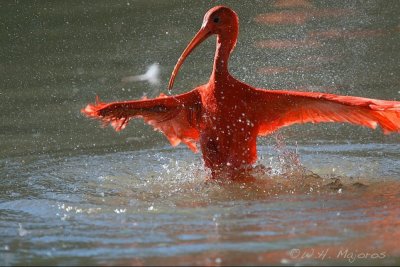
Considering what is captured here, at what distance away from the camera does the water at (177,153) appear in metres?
5.07

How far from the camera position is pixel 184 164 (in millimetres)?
7262

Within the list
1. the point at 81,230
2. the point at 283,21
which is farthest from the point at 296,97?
the point at 283,21

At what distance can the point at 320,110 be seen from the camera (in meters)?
6.52

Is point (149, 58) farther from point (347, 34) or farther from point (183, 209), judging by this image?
point (183, 209)

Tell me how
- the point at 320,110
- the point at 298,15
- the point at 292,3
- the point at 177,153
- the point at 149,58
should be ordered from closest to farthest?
the point at 320,110, the point at 177,153, the point at 149,58, the point at 298,15, the point at 292,3

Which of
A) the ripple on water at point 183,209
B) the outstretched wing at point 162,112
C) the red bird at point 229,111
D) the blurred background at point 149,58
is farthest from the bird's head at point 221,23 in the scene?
the blurred background at point 149,58

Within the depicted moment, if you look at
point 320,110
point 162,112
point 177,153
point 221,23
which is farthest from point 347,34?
point 162,112

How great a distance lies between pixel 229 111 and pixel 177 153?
4.21 ft

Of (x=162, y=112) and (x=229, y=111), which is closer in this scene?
(x=229, y=111)

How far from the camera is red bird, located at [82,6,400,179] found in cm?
639

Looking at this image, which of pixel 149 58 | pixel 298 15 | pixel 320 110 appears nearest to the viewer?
pixel 320 110

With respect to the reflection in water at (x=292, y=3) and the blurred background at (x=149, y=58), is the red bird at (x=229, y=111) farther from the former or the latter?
the reflection in water at (x=292, y=3)

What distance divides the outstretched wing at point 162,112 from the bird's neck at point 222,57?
227 mm

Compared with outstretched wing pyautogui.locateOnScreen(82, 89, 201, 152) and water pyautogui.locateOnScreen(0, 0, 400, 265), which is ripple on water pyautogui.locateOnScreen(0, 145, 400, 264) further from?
outstretched wing pyautogui.locateOnScreen(82, 89, 201, 152)
